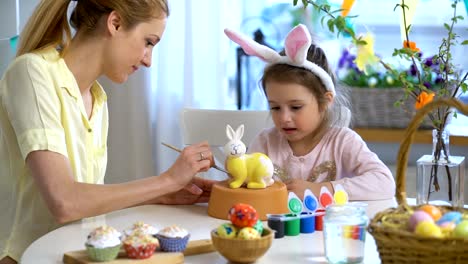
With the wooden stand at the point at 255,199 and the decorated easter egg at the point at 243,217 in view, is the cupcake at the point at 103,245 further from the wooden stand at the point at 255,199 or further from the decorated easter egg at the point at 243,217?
the wooden stand at the point at 255,199

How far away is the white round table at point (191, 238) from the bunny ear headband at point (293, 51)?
385 mm

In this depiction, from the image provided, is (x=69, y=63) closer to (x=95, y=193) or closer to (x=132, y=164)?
(x=95, y=193)

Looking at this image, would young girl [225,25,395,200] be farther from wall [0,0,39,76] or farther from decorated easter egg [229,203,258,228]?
wall [0,0,39,76]

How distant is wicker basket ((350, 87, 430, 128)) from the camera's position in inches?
129

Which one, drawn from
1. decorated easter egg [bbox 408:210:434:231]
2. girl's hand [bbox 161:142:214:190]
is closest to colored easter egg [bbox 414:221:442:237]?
decorated easter egg [bbox 408:210:434:231]

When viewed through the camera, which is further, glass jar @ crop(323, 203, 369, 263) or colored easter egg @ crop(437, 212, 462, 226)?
glass jar @ crop(323, 203, 369, 263)

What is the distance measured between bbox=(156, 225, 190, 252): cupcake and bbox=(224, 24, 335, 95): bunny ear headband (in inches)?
27.6

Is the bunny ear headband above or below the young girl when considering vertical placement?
above

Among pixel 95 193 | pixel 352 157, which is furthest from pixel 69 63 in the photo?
pixel 352 157

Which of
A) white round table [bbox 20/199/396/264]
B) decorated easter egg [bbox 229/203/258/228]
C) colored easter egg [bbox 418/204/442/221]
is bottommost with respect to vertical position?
white round table [bbox 20/199/396/264]

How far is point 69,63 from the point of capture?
1974 millimetres

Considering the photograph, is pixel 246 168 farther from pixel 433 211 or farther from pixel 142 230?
pixel 433 211

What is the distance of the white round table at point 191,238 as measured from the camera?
4.94 feet

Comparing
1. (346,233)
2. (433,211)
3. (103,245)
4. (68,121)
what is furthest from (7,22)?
(433,211)
